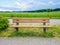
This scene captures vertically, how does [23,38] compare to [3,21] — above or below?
below

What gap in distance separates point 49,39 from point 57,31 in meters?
1.37

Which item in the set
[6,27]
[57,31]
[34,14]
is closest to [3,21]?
[6,27]

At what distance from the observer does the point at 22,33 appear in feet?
30.0
